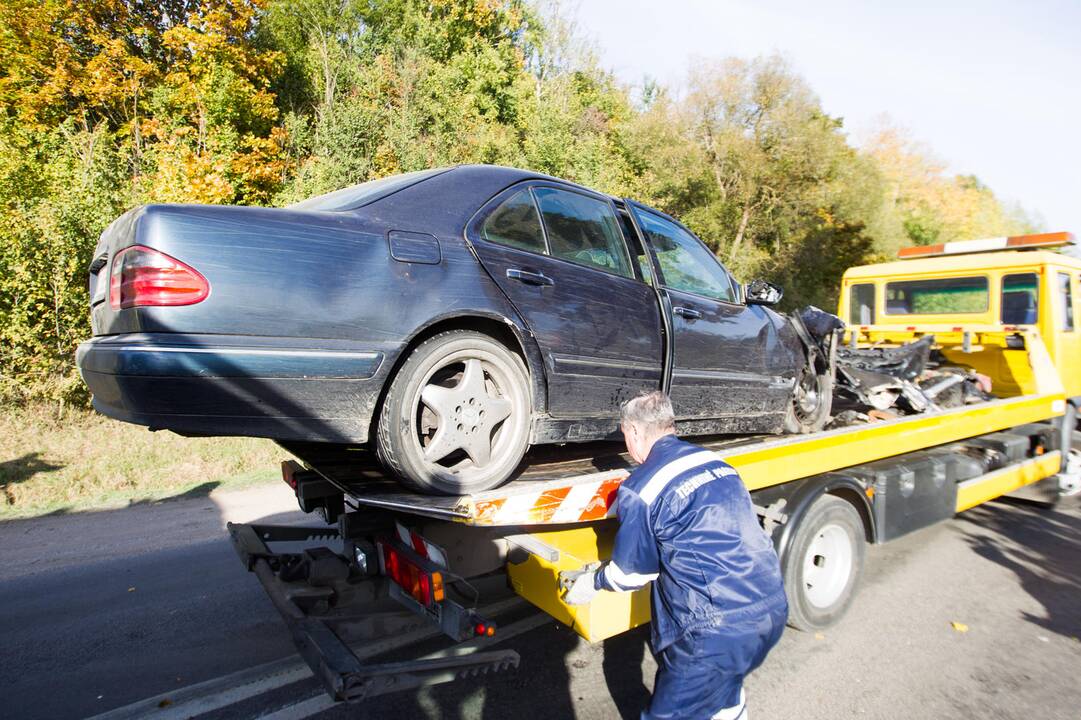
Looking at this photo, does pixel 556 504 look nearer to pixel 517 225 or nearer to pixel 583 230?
pixel 517 225

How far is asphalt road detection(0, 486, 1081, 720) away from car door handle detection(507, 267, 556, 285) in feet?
6.03

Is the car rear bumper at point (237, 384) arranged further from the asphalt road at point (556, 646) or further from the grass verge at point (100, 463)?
the grass verge at point (100, 463)

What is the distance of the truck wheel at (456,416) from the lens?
2.58 meters

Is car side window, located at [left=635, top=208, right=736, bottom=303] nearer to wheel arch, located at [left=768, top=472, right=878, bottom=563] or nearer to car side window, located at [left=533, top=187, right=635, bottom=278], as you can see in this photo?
car side window, located at [left=533, top=187, right=635, bottom=278]

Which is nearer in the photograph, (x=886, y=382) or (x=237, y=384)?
(x=237, y=384)

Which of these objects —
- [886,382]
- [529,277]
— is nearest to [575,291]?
[529,277]

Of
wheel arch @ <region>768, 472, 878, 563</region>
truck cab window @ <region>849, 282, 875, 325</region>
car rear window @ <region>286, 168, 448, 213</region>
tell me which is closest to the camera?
car rear window @ <region>286, 168, 448, 213</region>

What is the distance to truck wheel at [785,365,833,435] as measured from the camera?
475 cm

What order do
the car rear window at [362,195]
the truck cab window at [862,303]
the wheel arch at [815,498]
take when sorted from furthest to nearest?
the truck cab window at [862,303]
the wheel arch at [815,498]
the car rear window at [362,195]

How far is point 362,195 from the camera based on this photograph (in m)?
2.94

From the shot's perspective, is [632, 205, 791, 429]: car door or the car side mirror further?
the car side mirror

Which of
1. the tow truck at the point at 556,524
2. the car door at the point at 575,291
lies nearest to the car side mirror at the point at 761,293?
the tow truck at the point at 556,524

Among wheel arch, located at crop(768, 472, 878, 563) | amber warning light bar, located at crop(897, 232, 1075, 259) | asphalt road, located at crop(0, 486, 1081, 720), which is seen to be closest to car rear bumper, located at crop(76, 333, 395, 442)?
asphalt road, located at crop(0, 486, 1081, 720)

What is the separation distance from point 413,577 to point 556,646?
1184 millimetres
